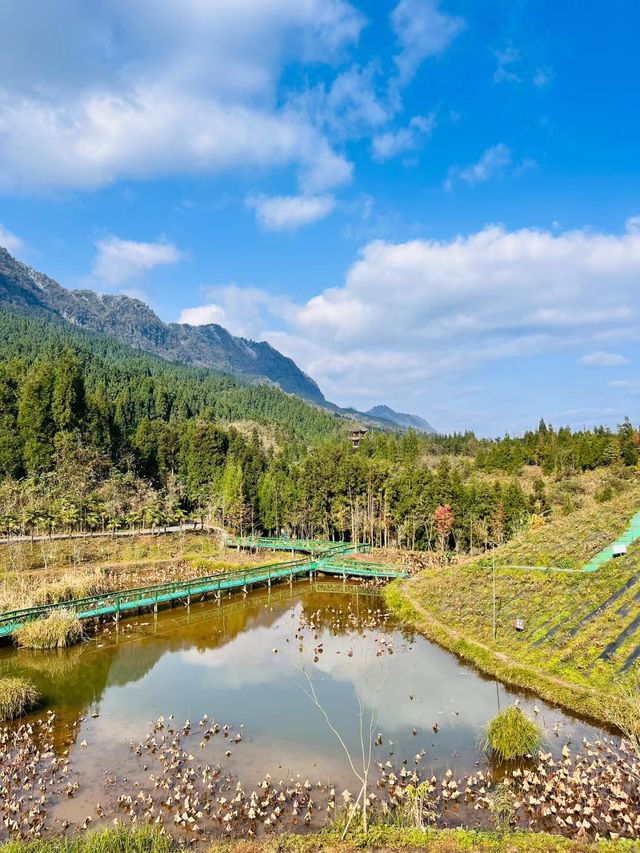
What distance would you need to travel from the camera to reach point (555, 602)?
90.4 feet

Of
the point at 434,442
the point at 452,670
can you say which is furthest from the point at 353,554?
the point at 434,442

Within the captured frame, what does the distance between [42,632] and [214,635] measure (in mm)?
8689

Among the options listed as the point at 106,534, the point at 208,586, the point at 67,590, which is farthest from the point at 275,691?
the point at 106,534

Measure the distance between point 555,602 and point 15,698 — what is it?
79.5 ft

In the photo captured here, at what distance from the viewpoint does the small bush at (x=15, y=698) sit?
18812 mm

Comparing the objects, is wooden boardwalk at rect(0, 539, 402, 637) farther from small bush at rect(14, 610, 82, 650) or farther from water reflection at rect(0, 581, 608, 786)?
water reflection at rect(0, 581, 608, 786)

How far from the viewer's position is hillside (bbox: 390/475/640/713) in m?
21.1

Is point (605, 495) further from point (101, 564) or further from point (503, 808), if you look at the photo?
point (503, 808)

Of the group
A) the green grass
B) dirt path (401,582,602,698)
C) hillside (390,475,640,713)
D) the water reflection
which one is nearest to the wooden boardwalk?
the water reflection

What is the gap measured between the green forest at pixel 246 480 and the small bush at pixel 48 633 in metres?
21.4

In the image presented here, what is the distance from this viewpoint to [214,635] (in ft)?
99.2

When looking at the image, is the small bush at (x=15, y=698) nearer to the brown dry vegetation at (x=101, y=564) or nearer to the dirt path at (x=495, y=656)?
the brown dry vegetation at (x=101, y=564)

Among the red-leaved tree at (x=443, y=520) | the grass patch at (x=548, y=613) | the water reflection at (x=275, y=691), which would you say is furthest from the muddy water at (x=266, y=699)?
the red-leaved tree at (x=443, y=520)

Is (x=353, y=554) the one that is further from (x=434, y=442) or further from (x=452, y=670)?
(x=434, y=442)
